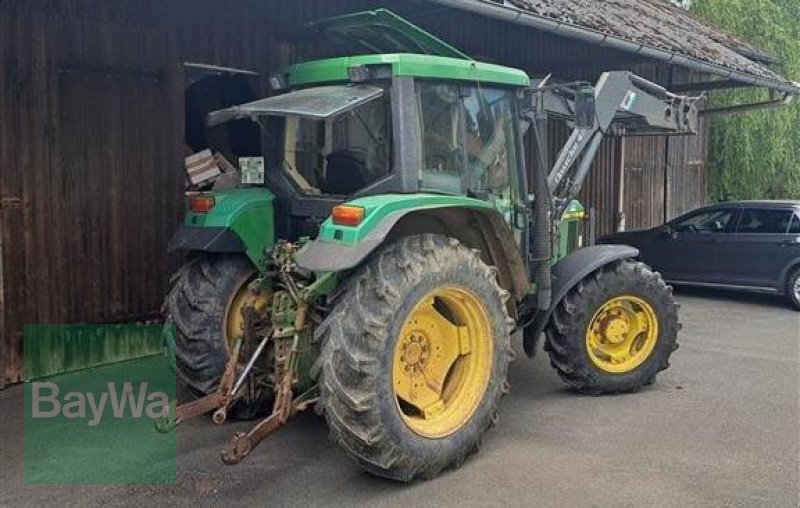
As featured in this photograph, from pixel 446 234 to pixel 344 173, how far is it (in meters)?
0.74

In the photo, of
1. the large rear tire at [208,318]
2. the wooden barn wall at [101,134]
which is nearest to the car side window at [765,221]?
the wooden barn wall at [101,134]

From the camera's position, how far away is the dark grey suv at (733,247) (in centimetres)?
1004

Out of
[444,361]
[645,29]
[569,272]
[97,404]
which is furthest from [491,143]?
[645,29]

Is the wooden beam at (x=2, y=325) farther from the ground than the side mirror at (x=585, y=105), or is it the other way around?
the side mirror at (x=585, y=105)

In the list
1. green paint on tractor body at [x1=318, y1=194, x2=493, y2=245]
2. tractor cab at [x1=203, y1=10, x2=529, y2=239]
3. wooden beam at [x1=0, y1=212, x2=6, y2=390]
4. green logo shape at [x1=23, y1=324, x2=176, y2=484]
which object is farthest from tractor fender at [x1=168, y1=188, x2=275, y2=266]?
wooden beam at [x1=0, y1=212, x2=6, y2=390]

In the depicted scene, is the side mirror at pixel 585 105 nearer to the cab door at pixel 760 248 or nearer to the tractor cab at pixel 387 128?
the tractor cab at pixel 387 128

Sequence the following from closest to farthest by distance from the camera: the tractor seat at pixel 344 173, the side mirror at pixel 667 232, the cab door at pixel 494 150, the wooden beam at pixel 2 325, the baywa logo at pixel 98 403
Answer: the tractor seat at pixel 344 173 → the cab door at pixel 494 150 → the baywa logo at pixel 98 403 → the wooden beam at pixel 2 325 → the side mirror at pixel 667 232

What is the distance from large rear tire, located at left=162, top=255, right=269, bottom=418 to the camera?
15.6 ft

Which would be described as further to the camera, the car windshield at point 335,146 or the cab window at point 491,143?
the cab window at point 491,143

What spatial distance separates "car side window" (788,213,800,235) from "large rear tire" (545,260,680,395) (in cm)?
536

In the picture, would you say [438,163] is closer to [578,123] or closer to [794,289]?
[578,123]

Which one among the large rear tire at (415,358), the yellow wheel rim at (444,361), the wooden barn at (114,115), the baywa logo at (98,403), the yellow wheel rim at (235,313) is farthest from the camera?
the wooden barn at (114,115)

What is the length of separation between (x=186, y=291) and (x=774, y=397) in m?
4.41

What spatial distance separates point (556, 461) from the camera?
4.41 meters
